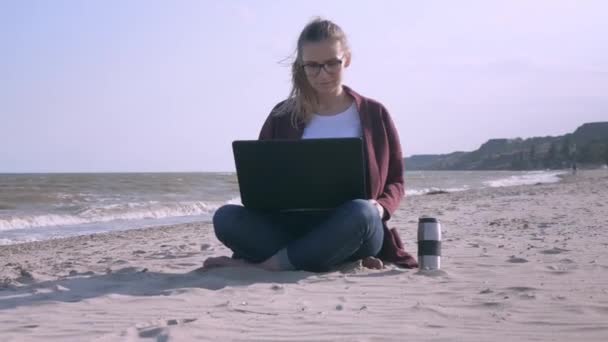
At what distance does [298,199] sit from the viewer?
12.5ft

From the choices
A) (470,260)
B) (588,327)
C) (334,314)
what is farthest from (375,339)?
(470,260)

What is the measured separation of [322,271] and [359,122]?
3.00 feet

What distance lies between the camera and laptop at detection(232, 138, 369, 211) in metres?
3.62

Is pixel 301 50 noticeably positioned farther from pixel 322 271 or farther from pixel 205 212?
pixel 205 212

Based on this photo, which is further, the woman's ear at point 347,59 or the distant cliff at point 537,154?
the distant cliff at point 537,154

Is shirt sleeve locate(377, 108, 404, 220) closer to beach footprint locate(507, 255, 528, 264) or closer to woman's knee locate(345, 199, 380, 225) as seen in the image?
woman's knee locate(345, 199, 380, 225)

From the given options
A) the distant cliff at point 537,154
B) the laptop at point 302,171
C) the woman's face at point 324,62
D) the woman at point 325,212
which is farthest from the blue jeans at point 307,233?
the distant cliff at point 537,154

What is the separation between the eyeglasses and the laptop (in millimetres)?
516

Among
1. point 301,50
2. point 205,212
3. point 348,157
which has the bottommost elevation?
point 205,212

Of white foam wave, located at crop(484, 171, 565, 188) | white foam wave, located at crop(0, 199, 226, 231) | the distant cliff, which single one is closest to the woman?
white foam wave, located at crop(0, 199, 226, 231)

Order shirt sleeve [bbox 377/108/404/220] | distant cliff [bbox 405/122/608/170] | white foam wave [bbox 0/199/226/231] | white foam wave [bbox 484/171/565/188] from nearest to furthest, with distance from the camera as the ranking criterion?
shirt sleeve [bbox 377/108/404/220]
white foam wave [bbox 0/199/226/231]
white foam wave [bbox 484/171/565/188]
distant cliff [bbox 405/122/608/170]

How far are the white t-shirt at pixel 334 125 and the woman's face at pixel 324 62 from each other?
0.19 m

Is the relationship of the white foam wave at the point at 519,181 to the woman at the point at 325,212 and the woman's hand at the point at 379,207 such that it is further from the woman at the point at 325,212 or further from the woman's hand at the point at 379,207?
the woman's hand at the point at 379,207

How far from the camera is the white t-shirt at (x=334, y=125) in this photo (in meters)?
4.07
